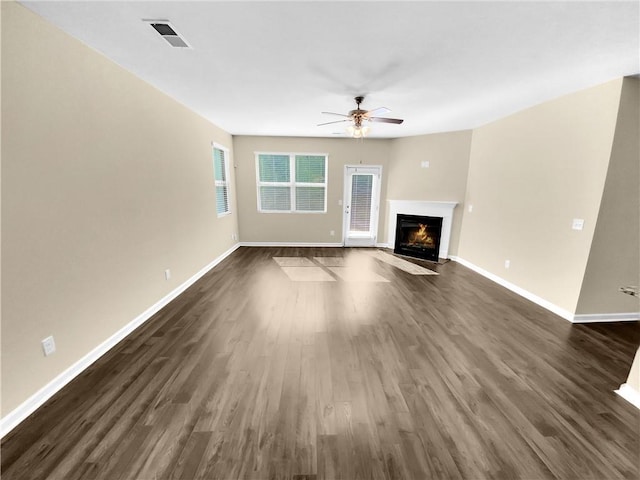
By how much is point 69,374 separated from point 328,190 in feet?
16.5

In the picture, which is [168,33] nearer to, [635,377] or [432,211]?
[635,377]

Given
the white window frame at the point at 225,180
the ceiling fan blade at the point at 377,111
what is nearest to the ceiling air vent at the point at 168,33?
the ceiling fan blade at the point at 377,111

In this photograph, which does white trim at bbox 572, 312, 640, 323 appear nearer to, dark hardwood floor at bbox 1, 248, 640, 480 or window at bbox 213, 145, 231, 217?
dark hardwood floor at bbox 1, 248, 640, 480

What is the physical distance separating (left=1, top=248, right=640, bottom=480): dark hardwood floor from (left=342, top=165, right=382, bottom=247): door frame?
10.9 feet

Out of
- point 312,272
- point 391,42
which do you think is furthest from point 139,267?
point 391,42

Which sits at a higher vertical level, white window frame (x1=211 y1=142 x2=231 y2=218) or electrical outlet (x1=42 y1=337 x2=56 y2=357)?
white window frame (x1=211 y1=142 x2=231 y2=218)

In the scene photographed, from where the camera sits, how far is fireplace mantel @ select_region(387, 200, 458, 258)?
5.13 m

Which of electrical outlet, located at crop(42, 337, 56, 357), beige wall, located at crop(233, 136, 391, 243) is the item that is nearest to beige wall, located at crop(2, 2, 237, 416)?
electrical outlet, located at crop(42, 337, 56, 357)

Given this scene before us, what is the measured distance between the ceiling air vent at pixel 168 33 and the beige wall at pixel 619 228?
3985 millimetres

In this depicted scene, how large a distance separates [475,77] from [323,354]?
3.06m

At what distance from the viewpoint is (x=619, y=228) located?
2631 millimetres

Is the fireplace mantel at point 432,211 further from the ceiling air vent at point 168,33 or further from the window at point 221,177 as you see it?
the ceiling air vent at point 168,33

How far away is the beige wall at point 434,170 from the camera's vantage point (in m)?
4.94

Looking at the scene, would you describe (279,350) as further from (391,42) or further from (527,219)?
(527,219)
